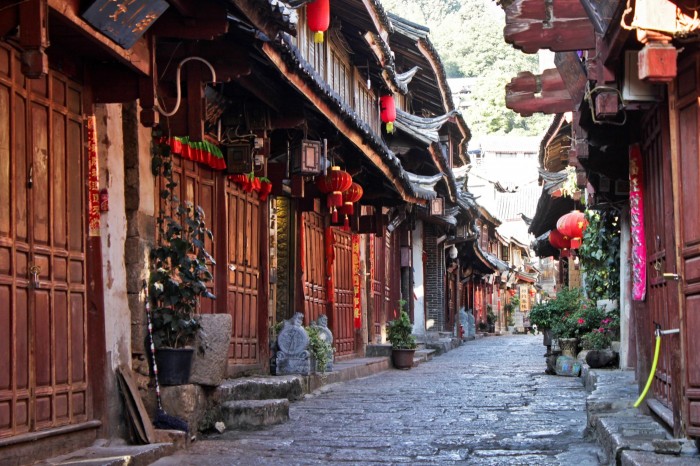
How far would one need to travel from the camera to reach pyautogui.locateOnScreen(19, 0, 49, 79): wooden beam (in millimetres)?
6020

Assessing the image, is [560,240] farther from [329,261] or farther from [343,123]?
[343,123]

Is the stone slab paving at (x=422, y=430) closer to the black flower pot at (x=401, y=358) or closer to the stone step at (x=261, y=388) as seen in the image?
the stone step at (x=261, y=388)

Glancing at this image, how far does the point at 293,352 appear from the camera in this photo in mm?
14016

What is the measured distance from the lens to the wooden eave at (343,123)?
34.2 feet

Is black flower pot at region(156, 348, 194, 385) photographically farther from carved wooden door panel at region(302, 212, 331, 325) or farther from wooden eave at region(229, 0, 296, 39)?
carved wooden door panel at region(302, 212, 331, 325)

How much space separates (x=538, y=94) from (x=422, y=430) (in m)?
4.17

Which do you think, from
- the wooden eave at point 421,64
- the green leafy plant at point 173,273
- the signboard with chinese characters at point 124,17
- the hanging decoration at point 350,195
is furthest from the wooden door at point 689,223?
the wooden eave at point 421,64

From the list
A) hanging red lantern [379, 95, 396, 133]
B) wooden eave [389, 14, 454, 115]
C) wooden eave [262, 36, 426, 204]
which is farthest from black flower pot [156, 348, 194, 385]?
wooden eave [389, 14, 454, 115]

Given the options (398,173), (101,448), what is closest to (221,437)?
(101,448)

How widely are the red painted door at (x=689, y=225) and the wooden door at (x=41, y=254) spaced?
4.53m

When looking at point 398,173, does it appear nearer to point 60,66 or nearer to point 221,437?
point 221,437

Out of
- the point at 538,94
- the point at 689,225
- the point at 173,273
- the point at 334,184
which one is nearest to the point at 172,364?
the point at 173,273

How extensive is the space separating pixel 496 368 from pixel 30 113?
1574 centimetres

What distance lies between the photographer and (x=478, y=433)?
33.3ft
